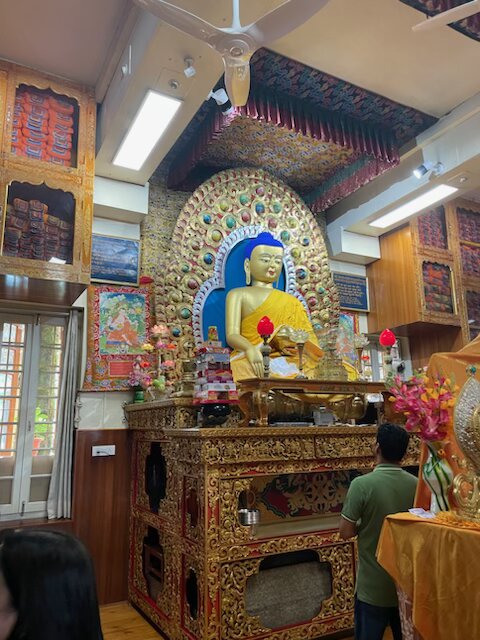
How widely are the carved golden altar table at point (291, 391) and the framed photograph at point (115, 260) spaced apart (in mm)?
1722

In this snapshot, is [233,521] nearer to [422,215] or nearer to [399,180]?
[399,180]

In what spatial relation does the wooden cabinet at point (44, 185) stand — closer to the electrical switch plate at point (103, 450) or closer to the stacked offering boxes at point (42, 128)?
the stacked offering boxes at point (42, 128)

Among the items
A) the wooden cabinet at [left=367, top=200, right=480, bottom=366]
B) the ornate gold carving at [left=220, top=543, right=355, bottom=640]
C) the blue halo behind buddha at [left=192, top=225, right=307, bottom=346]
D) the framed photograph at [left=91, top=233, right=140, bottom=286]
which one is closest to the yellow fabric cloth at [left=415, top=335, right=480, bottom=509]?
the ornate gold carving at [left=220, top=543, right=355, bottom=640]

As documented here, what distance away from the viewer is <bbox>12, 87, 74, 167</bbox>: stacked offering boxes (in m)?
3.63

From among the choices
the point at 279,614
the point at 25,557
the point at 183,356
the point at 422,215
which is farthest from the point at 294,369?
the point at 25,557

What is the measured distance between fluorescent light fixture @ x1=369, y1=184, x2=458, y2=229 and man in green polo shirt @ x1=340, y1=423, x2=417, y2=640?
10.8 ft

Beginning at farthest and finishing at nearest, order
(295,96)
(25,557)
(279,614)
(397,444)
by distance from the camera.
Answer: (295,96) → (279,614) → (397,444) → (25,557)

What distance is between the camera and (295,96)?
423 centimetres

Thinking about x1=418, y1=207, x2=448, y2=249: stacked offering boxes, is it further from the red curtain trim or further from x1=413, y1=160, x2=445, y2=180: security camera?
x1=413, y1=160, x2=445, y2=180: security camera

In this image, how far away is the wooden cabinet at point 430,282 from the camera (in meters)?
5.49

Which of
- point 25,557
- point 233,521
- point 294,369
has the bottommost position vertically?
point 233,521

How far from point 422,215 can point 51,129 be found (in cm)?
408

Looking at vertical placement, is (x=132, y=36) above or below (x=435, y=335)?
above

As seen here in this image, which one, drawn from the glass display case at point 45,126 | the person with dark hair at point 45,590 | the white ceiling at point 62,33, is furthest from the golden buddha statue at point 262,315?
the person with dark hair at point 45,590
